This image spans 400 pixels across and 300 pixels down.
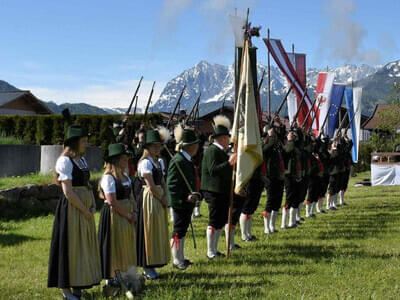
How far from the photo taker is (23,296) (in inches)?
245

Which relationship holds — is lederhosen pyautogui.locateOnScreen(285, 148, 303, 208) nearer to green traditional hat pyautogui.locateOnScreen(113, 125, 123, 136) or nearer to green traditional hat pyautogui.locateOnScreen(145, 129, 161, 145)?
green traditional hat pyautogui.locateOnScreen(113, 125, 123, 136)

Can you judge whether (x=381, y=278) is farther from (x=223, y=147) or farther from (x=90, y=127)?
(x=90, y=127)

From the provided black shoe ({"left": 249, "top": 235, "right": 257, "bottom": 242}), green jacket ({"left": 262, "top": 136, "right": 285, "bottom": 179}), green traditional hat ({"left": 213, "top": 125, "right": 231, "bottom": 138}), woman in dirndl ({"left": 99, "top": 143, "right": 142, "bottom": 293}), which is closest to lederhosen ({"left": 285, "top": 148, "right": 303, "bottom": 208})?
green jacket ({"left": 262, "top": 136, "right": 285, "bottom": 179})

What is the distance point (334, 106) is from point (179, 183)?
12.2 metres

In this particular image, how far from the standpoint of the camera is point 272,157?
10.6 meters

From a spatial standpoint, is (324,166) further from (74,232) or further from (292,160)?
(74,232)

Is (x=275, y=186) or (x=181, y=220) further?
(x=275, y=186)

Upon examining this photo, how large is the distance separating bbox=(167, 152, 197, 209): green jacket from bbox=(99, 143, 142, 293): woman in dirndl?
1177mm

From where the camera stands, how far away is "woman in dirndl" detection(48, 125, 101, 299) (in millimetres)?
5664

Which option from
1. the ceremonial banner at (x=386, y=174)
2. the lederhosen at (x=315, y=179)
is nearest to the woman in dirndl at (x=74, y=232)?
the lederhosen at (x=315, y=179)

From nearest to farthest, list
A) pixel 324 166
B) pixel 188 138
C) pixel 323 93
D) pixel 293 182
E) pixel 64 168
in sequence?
pixel 64 168
pixel 188 138
pixel 293 182
pixel 324 166
pixel 323 93

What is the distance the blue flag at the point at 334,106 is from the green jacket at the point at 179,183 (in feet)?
37.0

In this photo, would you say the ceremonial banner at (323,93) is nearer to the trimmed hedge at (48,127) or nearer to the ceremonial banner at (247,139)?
the trimmed hedge at (48,127)

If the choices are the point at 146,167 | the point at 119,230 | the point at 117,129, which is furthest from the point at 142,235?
the point at 117,129
